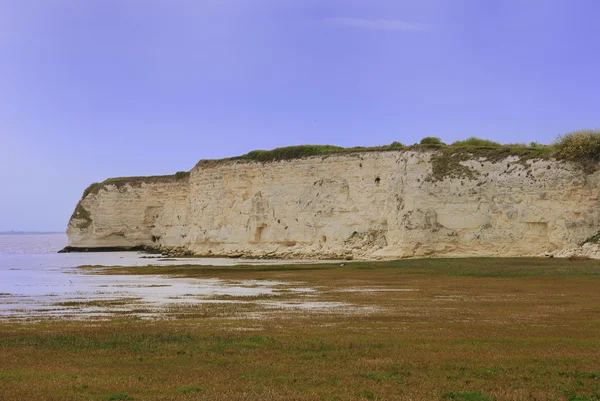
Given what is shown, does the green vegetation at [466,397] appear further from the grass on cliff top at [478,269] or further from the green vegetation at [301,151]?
the green vegetation at [301,151]

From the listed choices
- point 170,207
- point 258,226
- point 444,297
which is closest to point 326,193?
point 258,226

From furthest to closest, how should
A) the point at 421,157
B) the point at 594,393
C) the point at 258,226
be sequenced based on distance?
1. the point at 258,226
2. the point at 421,157
3. the point at 594,393

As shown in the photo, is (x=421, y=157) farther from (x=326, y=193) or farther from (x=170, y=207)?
(x=170, y=207)

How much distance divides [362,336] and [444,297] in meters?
8.61

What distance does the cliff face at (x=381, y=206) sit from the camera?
4316cm

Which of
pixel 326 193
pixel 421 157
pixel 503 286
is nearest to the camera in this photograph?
pixel 503 286

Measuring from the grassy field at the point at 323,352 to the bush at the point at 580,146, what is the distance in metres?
24.2

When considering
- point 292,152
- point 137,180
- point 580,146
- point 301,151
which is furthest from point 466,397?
point 137,180

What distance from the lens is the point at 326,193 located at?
5591 centimetres

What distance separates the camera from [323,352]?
11.4 meters

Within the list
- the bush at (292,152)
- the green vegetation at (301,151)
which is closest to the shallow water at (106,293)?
the green vegetation at (301,151)

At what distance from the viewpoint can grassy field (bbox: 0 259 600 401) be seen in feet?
29.0

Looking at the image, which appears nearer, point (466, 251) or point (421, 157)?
point (466, 251)

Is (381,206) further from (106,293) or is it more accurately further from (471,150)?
(106,293)
